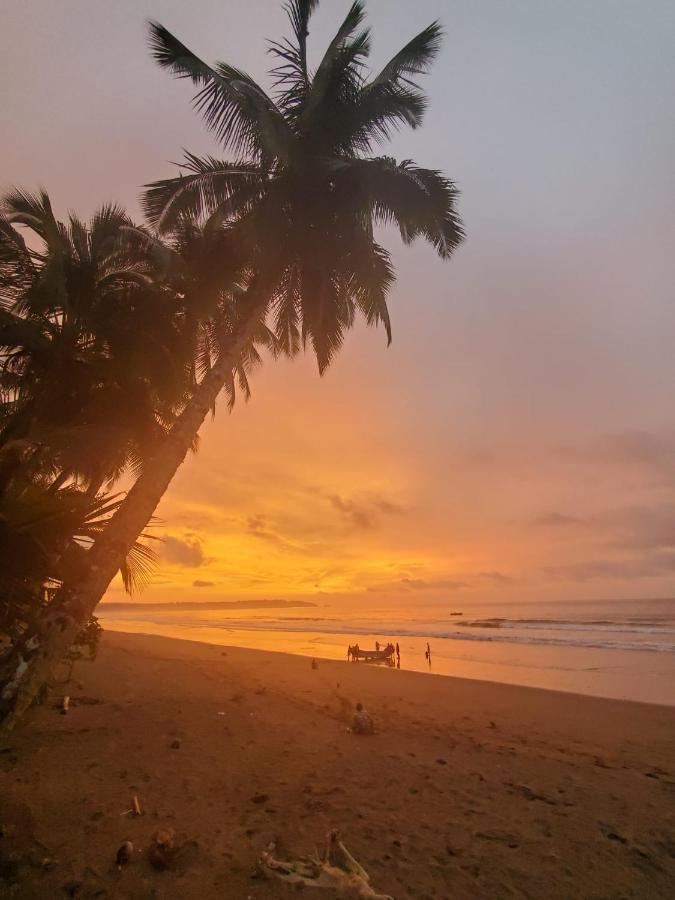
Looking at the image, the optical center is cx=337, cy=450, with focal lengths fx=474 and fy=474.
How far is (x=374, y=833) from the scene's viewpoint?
14.3ft

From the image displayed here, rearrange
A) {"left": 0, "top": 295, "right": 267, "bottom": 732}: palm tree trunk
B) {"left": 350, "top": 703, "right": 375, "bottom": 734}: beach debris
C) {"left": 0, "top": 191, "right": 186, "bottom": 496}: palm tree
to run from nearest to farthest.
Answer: {"left": 0, "top": 295, "right": 267, "bottom": 732}: palm tree trunk < {"left": 350, "top": 703, "right": 375, "bottom": 734}: beach debris < {"left": 0, "top": 191, "right": 186, "bottom": 496}: palm tree

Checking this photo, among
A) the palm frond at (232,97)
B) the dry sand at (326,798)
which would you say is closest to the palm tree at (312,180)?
the palm frond at (232,97)

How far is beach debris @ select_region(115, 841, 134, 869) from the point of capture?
142 inches

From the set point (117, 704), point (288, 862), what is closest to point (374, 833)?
point (288, 862)

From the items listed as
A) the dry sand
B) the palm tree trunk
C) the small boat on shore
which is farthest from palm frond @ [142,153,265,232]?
the small boat on shore

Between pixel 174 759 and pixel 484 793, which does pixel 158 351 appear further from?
pixel 484 793

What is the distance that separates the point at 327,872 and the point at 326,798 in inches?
66.5

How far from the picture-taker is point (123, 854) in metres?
3.65

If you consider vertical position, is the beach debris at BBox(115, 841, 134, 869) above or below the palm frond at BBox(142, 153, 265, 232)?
below

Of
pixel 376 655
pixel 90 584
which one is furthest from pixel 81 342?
pixel 376 655

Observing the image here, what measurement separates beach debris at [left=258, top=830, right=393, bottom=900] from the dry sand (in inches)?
4.1

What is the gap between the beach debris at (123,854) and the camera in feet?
A: 11.8

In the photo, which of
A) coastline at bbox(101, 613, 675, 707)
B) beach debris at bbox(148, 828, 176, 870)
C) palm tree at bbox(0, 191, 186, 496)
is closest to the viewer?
beach debris at bbox(148, 828, 176, 870)

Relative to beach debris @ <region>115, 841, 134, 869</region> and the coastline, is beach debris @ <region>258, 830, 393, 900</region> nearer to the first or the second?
beach debris @ <region>115, 841, 134, 869</region>
